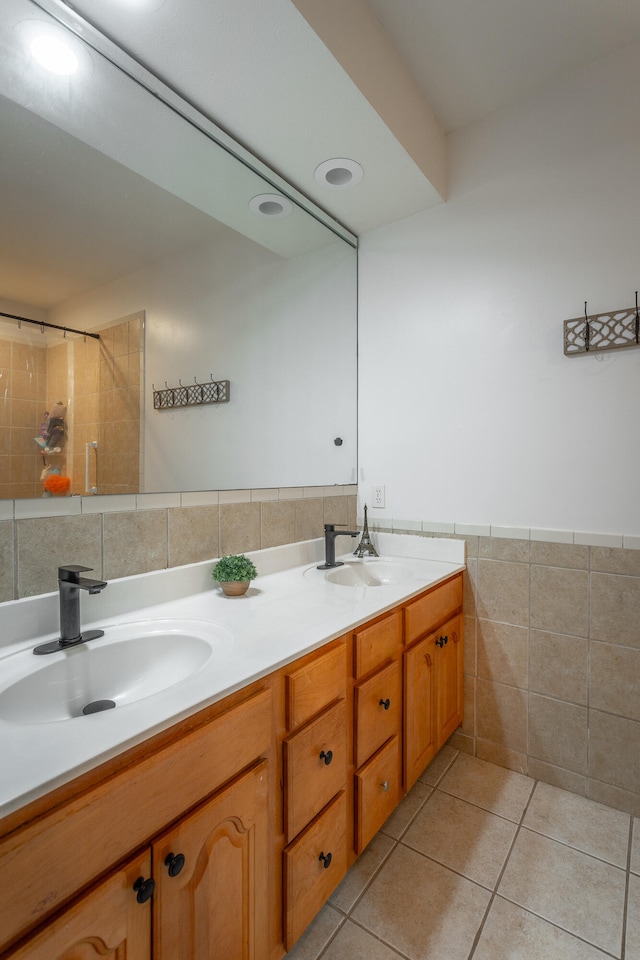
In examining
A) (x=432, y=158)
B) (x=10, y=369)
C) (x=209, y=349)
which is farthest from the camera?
(x=432, y=158)

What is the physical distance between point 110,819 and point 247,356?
4.72 ft

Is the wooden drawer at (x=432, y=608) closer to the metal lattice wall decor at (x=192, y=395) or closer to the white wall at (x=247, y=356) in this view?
the white wall at (x=247, y=356)

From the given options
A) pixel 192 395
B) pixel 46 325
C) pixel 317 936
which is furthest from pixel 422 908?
pixel 46 325

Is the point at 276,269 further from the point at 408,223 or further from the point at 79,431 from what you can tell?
the point at 79,431

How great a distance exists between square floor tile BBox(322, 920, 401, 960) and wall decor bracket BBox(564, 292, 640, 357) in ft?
5.97

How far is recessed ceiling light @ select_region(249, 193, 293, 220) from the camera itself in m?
1.66

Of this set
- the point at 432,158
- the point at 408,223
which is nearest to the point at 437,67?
the point at 432,158

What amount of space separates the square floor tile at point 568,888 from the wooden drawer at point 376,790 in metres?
0.37

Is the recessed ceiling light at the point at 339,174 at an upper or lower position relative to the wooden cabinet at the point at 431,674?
upper

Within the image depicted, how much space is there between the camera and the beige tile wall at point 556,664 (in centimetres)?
149

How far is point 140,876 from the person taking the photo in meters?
0.65

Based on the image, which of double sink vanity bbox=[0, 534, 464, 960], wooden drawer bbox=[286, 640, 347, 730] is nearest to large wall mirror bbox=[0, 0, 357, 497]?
double sink vanity bbox=[0, 534, 464, 960]

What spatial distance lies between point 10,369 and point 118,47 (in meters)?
0.93

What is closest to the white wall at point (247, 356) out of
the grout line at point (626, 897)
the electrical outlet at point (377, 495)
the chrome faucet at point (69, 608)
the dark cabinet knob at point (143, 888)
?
the electrical outlet at point (377, 495)
